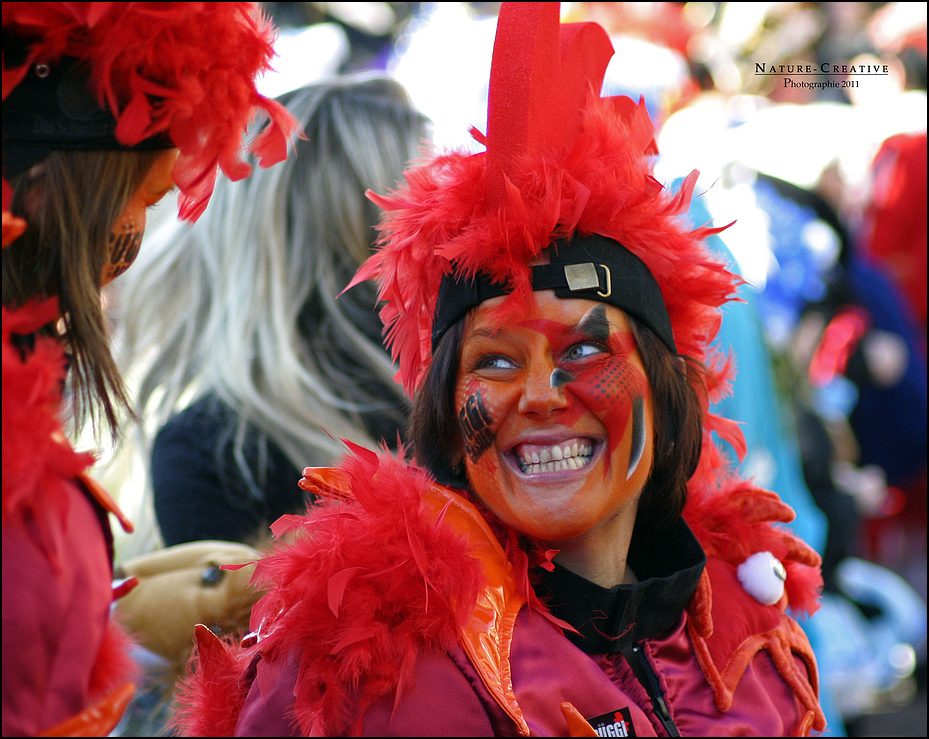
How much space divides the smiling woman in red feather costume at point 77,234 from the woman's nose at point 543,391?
560 mm

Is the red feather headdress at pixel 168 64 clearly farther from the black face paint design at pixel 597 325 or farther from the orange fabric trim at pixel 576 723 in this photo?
the orange fabric trim at pixel 576 723

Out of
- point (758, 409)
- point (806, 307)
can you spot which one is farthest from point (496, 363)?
point (806, 307)

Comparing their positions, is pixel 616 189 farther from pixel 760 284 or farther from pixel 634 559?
pixel 760 284

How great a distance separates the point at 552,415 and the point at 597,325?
172 mm

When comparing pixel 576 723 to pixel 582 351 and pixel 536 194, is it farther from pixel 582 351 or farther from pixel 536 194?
pixel 536 194

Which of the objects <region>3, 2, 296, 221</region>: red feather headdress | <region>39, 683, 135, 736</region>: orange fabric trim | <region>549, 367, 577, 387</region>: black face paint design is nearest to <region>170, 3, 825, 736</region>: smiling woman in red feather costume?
<region>549, 367, 577, 387</region>: black face paint design

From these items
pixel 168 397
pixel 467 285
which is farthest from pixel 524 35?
pixel 168 397

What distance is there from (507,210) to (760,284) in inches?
108

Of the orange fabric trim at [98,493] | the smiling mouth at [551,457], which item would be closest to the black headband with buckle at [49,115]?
the orange fabric trim at [98,493]

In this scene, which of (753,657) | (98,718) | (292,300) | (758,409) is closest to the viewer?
(98,718)

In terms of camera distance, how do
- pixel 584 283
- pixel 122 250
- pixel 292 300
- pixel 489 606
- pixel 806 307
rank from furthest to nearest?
1. pixel 806 307
2. pixel 292 300
3. pixel 584 283
4. pixel 489 606
5. pixel 122 250

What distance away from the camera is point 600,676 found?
1518 millimetres

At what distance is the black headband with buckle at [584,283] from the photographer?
61.8 inches

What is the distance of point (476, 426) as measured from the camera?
62.7 inches
